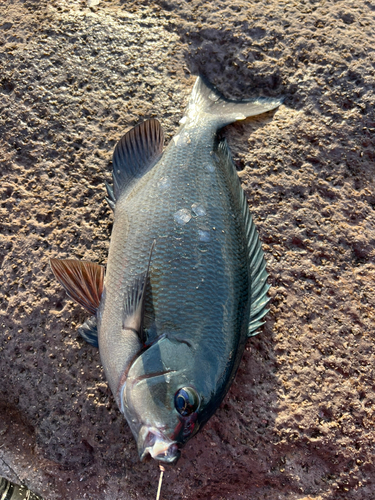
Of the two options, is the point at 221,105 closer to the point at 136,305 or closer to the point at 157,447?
the point at 136,305

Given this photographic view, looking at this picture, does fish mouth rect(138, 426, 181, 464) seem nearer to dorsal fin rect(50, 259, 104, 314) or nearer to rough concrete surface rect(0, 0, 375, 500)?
rough concrete surface rect(0, 0, 375, 500)

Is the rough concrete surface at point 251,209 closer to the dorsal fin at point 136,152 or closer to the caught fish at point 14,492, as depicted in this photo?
the caught fish at point 14,492

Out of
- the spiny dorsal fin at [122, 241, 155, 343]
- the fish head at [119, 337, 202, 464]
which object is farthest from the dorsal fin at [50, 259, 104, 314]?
the fish head at [119, 337, 202, 464]

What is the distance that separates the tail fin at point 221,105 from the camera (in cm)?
219

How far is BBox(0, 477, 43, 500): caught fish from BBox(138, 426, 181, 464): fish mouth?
1.06 m

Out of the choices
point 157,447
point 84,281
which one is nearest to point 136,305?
point 84,281

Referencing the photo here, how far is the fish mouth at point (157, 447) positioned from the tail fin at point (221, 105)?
157 cm

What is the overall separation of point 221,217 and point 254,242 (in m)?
0.21

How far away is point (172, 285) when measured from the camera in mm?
1634

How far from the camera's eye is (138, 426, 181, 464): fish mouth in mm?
1436

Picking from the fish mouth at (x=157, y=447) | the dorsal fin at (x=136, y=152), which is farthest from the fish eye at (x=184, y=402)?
the dorsal fin at (x=136, y=152)

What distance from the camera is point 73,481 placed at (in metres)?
2.02

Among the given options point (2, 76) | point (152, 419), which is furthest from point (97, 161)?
point (152, 419)

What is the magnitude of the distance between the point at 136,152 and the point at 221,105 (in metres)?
0.63
